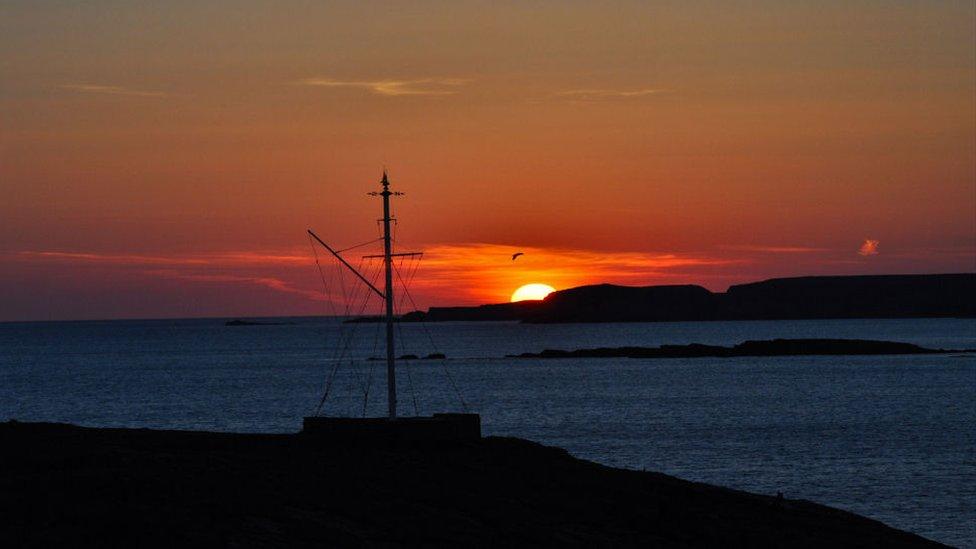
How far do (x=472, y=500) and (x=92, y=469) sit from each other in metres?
8.58

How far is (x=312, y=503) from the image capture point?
2745 cm

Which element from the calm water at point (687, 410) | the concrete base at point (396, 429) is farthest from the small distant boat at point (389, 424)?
the calm water at point (687, 410)

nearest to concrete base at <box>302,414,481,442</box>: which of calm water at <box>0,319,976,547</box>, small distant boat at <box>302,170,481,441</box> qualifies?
small distant boat at <box>302,170,481,441</box>

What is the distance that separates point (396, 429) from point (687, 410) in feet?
239

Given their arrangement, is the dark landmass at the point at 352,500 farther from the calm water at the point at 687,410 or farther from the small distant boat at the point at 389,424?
the calm water at the point at 687,410

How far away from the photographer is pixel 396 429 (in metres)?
35.8

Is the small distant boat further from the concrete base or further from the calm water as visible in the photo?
the calm water

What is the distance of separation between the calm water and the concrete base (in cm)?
1929

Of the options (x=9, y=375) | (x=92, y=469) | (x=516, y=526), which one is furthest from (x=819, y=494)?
(x=9, y=375)

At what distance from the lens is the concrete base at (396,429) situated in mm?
35844

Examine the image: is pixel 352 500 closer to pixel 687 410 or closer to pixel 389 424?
pixel 389 424

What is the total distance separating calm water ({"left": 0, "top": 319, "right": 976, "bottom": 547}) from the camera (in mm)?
61594

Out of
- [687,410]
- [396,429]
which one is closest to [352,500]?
[396,429]

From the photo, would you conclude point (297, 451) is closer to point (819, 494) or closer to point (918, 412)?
point (819, 494)
